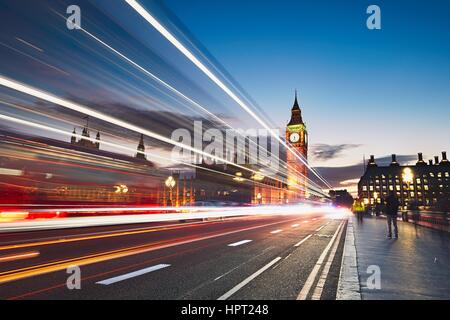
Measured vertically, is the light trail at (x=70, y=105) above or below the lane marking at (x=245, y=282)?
above

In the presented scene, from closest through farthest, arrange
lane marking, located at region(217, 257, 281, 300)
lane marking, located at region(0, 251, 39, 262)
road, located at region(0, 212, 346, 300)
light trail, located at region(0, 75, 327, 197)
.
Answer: lane marking, located at region(217, 257, 281, 300) → road, located at region(0, 212, 346, 300) → lane marking, located at region(0, 251, 39, 262) → light trail, located at region(0, 75, 327, 197)

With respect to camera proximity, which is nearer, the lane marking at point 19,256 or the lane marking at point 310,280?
the lane marking at point 310,280

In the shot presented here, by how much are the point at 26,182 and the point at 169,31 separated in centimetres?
887

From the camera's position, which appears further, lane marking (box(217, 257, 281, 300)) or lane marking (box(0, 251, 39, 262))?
lane marking (box(0, 251, 39, 262))

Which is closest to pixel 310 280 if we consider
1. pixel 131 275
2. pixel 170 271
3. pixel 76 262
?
pixel 170 271

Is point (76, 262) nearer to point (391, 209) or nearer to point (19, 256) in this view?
point (19, 256)

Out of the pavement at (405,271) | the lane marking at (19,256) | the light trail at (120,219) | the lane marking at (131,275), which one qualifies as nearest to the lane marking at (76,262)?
the lane marking at (19,256)

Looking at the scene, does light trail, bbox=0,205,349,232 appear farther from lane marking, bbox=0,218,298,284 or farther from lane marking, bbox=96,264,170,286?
lane marking, bbox=96,264,170,286

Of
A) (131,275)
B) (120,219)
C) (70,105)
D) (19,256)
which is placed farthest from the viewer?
(120,219)

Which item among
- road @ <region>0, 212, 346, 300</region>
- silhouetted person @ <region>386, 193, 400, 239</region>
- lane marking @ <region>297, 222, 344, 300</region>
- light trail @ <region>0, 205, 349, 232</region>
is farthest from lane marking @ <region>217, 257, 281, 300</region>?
light trail @ <region>0, 205, 349, 232</region>

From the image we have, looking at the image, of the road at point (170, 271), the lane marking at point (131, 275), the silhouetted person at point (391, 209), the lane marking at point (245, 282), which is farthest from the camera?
the silhouetted person at point (391, 209)

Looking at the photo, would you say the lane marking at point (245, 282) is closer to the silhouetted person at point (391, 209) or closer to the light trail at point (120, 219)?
the silhouetted person at point (391, 209)

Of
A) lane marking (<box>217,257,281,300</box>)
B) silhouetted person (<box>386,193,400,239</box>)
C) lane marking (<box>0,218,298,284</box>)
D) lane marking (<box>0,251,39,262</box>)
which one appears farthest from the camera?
silhouetted person (<box>386,193,400,239</box>)
